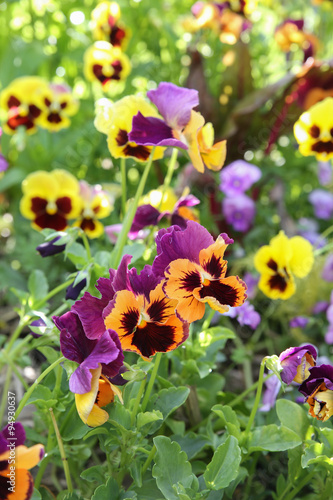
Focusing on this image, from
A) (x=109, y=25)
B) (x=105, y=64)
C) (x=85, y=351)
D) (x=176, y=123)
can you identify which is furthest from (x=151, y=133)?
(x=109, y=25)

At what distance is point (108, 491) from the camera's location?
2.54 ft

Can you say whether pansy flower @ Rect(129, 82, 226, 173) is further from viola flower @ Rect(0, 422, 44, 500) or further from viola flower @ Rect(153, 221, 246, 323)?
viola flower @ Rect(0, 422, 44, 500)

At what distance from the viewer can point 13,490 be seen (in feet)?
2.20

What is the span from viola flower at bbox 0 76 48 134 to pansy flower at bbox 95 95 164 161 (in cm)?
78

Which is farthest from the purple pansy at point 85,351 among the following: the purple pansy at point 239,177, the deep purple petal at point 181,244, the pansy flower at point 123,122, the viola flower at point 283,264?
the purple pansy at point 239,177

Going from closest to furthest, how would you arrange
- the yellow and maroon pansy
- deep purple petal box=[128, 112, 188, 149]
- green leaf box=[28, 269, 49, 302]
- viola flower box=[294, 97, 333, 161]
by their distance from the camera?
the yellow and maroon pansy, deep purple petal box=[128, 112, 188, 149], green leaf box=[28, 269, 49, 302], viola flower box=[294, 97, 333, 161]

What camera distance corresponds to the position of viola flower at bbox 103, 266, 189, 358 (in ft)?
2.42

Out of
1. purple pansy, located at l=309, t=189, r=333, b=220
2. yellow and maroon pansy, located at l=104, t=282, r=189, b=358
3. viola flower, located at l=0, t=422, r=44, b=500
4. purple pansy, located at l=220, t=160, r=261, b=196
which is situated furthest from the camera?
purple pansy, located at l=309, t=189, r=333, b=220

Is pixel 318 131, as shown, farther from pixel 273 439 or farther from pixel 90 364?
pixel 90 364

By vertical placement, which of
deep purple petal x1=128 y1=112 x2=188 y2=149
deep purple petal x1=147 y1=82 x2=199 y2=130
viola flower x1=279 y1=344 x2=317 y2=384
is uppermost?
deep purple petal x1=147 y1=82 x2=199 y2=130

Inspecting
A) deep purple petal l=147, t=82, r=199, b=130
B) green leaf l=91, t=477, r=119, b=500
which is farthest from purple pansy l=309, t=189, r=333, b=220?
green leaf l=91, t=477, r=119, b=500

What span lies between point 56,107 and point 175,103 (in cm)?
94

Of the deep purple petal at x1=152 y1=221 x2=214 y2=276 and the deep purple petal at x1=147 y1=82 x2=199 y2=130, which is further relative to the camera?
the deep purple petal at x1=147 y1=82 x2=199 y2=130

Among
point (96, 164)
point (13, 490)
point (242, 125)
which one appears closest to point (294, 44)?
point (242, 125)
